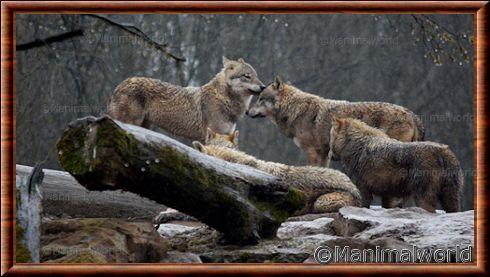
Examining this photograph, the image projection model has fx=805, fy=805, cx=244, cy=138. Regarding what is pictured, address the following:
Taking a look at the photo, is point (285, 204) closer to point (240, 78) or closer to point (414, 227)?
point (414, 227)

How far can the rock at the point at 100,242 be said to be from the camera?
20.9 ft

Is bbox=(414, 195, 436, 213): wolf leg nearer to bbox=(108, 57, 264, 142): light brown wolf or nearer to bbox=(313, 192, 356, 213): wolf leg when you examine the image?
bbox=(313, 192, 356, 213): wolf leg

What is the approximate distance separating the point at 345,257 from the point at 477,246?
3.62 ft

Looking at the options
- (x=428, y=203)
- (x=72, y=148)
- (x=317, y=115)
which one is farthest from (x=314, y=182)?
(x=72, y=148)

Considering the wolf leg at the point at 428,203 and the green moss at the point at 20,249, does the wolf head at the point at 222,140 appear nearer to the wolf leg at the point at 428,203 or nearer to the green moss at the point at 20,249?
the wolf leg at the point at 428,203

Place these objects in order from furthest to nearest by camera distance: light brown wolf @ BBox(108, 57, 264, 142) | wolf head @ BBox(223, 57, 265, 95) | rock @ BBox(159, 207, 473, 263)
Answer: wolf head @ BBox(223, 57, 265, 95)
light brown wolf @ BBox(108, 57, 264, 142)
rock @ BBox(159, 207, 473, 263)

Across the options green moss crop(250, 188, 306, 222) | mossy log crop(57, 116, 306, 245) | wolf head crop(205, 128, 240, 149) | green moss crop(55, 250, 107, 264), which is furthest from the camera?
wolf head crop(205, 128, 240, 149)

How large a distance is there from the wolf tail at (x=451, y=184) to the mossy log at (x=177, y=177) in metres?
2.66

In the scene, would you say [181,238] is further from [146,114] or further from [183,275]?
[146,114]

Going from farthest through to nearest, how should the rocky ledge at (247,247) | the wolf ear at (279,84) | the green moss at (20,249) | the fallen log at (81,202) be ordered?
the wolf ear at (279,84) < the fallen log at (81,202) < the rocky ledge at (247,247) < the green moss at (20,249)

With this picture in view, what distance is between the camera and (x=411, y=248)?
696cm

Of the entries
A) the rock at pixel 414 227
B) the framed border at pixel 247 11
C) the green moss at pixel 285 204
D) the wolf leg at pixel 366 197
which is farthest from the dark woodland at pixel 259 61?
the green moss at pixel 285 204

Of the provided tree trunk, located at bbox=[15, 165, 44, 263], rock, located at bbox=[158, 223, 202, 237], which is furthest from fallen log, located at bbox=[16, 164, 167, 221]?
tree trunk, located at bbox=[15, 165, 44, 263]

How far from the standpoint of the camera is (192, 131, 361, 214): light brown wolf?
9.33 meters
